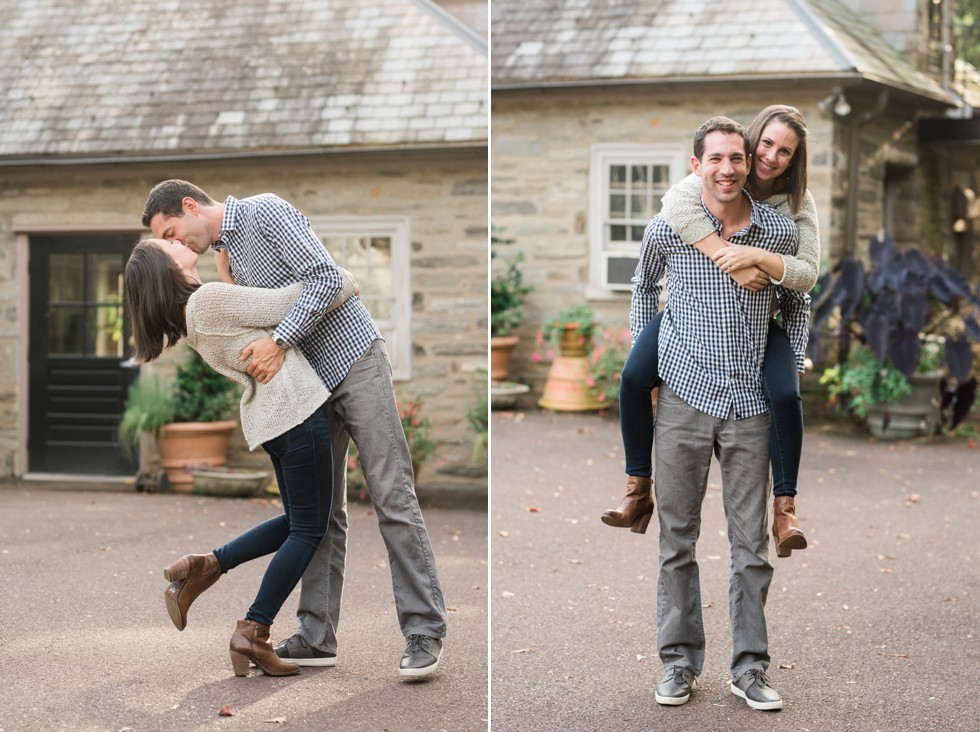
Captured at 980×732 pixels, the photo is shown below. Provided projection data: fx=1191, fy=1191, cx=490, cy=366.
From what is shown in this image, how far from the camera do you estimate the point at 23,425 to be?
9.80 metres

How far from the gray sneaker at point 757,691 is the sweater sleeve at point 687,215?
4.41 ft

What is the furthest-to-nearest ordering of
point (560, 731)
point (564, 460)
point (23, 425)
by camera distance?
point (23, 425)
point (564, 460)
point (560, 731)

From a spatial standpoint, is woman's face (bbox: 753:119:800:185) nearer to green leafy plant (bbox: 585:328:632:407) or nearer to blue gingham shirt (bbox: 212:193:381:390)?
blue gingham shirt (bbox: 212:193:381:390)

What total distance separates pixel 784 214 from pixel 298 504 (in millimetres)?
1725

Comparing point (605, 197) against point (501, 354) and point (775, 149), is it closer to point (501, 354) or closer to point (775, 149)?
point (501, 354)

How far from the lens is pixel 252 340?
3.62 meters

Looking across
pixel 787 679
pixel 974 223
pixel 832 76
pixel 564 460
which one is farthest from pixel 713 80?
pixel 787 679

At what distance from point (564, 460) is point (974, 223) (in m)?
7.32

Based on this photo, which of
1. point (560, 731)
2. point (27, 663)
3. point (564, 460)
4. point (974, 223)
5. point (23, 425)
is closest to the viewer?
point (560, 731)

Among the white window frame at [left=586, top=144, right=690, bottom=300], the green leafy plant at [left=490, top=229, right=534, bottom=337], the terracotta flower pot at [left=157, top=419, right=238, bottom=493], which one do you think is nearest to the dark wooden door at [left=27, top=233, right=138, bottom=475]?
the terracotta flower pot at [left=157, top=419, right=238, bottom=493]

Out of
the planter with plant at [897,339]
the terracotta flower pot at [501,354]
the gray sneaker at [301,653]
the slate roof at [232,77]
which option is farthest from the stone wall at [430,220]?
the gray sneaker at [301,653]

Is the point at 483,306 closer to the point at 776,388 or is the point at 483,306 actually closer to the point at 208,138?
the point at 208,138

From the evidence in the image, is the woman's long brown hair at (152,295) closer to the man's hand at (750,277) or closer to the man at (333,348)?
the man at (333,348)

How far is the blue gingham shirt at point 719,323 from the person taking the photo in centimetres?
354
